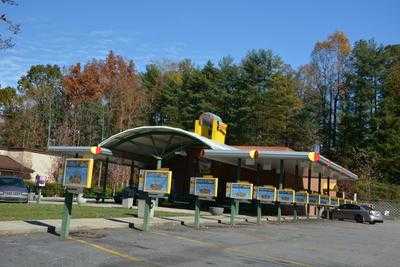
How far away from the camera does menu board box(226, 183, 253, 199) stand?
2439cm

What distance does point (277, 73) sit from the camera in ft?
243

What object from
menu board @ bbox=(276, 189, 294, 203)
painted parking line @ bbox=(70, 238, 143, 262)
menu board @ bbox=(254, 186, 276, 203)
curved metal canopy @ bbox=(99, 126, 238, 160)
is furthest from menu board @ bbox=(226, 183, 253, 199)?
painted parking line @ bbox=(70, 238, 143, 262)

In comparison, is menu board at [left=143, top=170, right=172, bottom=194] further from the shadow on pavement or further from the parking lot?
the shadow on pavement

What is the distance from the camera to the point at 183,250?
13.6 metres

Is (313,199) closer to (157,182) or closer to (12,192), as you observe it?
(12,192)

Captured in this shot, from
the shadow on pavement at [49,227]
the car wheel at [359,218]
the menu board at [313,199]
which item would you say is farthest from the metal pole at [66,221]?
the car wheel at [359,218]

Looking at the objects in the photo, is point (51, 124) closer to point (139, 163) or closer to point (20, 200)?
point (139, 163)

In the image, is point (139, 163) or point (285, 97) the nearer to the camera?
point (139, 163)

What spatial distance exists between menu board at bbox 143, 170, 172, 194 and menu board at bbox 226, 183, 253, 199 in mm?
6804

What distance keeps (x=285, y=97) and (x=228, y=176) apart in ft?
107

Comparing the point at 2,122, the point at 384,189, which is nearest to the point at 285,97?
the point at 384,189

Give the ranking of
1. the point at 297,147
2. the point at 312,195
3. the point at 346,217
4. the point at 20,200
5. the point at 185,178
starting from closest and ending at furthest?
the point at 20,200 → the point at 312,195 → the point at 346,217 → the point at 185,178 → the point at 297,147

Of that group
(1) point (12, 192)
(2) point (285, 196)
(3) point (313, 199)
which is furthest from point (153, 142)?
(3) point (313, 199)

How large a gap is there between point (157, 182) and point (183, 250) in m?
4.98
